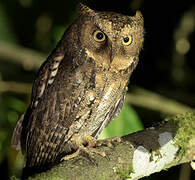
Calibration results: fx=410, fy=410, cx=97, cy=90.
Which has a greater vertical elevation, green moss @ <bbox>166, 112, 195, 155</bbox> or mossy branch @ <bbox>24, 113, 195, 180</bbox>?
green moss @ <bbox>166, 112, 195, 155</bbox>

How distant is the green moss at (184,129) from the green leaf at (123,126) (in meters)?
0.32

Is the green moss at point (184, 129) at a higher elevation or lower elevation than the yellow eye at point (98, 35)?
lower

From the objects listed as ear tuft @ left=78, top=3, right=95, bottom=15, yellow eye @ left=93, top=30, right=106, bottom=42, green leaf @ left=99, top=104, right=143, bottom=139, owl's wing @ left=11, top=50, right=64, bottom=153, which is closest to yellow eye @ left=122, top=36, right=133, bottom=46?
yellow eye @ left=93, top=30, right=106, bottom=42

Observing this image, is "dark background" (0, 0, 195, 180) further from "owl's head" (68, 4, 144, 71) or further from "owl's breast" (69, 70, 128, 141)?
"owl's breast" (69, 70, 128, 141)

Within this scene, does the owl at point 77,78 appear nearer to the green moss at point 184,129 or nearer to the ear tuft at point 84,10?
the ear tuft at point 84,10

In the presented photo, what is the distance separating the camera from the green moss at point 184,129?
2.45 m

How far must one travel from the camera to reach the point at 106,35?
Answer: 259 cm

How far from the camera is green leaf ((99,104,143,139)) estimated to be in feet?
9.36

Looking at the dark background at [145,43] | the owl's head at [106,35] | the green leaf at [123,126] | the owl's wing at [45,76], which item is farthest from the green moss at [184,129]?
the owl's wing at [45,76]

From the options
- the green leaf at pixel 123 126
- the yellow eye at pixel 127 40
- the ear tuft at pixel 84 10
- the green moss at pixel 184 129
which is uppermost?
the ear tuft at pixel 84 10

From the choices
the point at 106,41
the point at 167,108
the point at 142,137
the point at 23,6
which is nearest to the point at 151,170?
the point at 142,137

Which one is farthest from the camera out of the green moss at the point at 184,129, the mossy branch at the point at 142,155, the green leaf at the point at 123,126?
the green leaf at the point at 123,126

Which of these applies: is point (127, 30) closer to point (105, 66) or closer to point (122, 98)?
point (105, 66)

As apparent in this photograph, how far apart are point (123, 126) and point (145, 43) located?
130 centimetres
